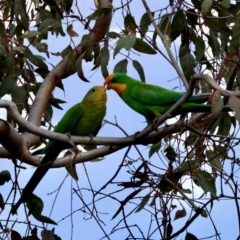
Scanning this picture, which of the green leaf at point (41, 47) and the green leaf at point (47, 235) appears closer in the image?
the green leaf at point (47, 235)

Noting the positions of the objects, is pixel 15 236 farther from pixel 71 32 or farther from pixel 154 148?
pixel 71 32

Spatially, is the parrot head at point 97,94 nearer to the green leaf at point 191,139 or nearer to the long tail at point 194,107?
the green leaf at point 191,139

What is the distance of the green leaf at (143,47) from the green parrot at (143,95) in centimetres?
21

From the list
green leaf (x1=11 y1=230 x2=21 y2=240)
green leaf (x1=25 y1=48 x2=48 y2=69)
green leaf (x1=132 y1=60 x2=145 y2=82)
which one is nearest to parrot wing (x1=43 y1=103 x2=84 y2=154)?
green leaf (x1=25 y1=48 x2=48 y2=69)

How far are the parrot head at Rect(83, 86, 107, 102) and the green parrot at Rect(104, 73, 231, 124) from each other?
0.10 metres

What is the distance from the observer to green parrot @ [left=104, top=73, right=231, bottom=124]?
250cm

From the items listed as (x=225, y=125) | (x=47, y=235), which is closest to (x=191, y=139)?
(x=225, y=125)

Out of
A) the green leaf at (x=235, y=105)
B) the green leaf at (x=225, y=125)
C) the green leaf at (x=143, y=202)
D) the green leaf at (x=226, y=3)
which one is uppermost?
the green leaf at (x=226, y=3)

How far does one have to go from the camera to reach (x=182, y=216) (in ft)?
7.60

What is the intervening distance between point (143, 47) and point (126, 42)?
0.20 meters

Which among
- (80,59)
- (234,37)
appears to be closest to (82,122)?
(80,59)

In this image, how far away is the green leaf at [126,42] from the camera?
216 cm

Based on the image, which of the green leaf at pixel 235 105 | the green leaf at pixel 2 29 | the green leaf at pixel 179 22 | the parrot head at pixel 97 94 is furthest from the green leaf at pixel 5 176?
the green leaf at pixel 235 105

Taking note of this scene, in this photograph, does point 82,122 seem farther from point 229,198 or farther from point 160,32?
point 229,198
